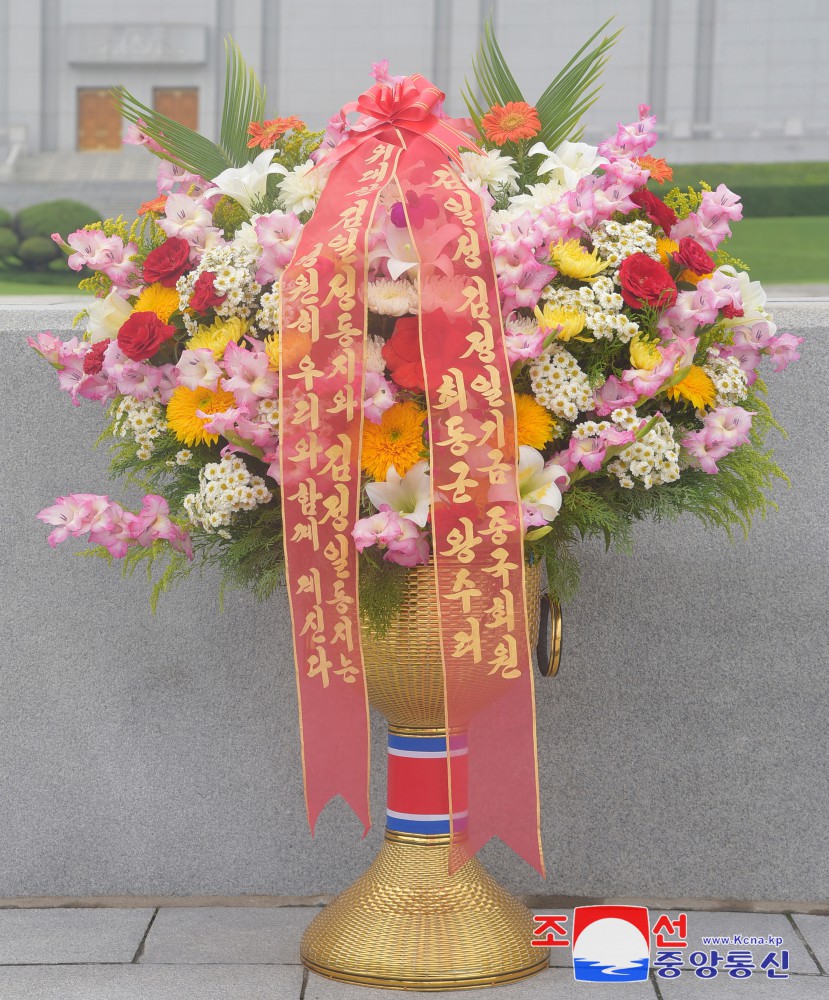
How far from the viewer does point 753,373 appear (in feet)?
6.18

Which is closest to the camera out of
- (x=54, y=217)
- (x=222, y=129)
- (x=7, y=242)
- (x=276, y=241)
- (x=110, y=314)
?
(x=276, y=241)

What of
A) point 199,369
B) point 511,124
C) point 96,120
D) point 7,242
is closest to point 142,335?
point 199,369

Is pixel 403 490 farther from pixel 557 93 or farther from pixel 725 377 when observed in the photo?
pixel 557 93

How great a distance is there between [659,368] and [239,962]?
1.20 m

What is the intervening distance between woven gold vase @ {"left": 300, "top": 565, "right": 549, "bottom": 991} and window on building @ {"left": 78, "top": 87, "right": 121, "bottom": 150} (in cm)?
850

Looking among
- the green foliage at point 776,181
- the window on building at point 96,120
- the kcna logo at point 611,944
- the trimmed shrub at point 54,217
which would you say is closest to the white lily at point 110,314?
the kcna logo at point 611,944

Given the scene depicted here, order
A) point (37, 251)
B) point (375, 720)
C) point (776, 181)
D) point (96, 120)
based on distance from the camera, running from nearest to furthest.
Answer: point (375, 720), point (37, 251), point (776, 181), point (96, 120)

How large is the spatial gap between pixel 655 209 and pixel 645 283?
20cm

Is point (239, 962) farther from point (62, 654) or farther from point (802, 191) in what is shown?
point (802, 191)

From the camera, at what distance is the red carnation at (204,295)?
5.58ft

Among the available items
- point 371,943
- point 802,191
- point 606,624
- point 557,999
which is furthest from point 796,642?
point 802,191

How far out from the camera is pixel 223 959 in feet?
6.50

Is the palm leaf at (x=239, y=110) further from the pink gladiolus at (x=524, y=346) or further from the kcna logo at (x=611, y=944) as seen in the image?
the kcna logo at (x=611, y=944)

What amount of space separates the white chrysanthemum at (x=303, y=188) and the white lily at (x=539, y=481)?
0.52 meters
